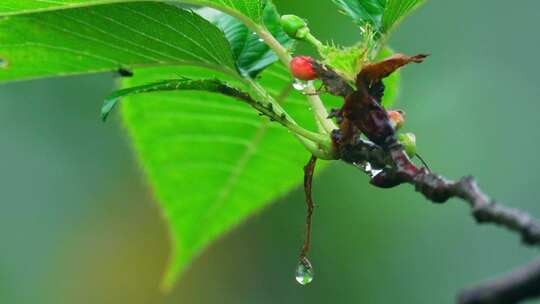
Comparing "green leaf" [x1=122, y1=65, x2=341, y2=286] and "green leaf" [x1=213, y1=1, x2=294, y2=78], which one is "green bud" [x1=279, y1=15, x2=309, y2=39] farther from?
"green leaf" [x1=122, y1=65, x2=341, y2=286]

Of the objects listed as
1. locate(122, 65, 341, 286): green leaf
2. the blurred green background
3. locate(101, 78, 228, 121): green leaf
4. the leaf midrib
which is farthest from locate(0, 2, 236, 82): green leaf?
the blurred green background

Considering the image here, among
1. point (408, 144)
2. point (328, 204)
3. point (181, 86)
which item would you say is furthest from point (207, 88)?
point (328, 204)

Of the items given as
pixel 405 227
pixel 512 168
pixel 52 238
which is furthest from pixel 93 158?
pixel 512 168

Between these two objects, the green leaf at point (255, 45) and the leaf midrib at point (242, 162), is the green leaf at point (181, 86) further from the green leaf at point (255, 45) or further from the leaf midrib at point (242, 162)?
the leaf midrib at point (242, 162)

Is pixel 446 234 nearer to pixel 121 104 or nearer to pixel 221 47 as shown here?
pixel 121 104

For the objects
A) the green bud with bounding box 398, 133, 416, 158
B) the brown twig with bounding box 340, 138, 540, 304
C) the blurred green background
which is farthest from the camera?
the blurred green background

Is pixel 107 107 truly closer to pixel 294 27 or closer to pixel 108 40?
pixel 108 40
